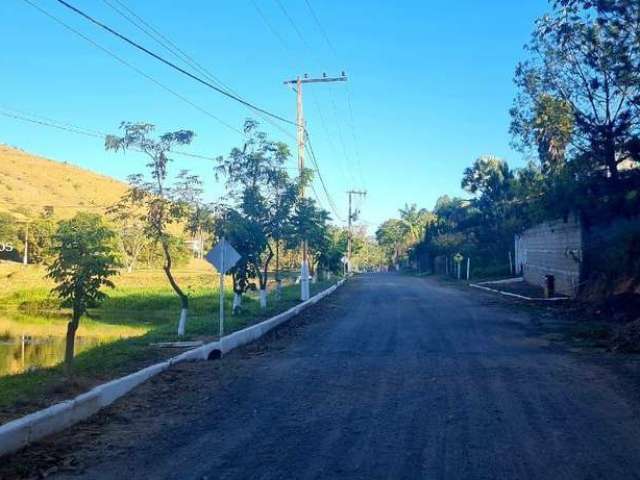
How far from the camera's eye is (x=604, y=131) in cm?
2380

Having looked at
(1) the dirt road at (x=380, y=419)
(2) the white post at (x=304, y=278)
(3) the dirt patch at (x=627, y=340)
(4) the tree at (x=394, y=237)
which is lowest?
(1) the dirt road at (x=380, y=419)

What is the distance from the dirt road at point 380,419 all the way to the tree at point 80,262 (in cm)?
200

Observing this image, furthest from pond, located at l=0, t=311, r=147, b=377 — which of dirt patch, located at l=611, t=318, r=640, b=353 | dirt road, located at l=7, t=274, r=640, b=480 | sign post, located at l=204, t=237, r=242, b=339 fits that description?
dirt patch, located at l=611, t=318, r=640, b=353

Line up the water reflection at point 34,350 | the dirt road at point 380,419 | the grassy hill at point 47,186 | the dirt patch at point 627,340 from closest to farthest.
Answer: the dirt road at point 380,419
the dirt patch at point 627,340
the water reflection at point 34,350
the grassy hill at point 47,186

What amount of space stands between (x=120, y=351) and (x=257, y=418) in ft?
24.1

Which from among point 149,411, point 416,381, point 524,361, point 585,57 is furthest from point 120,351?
point 585,57

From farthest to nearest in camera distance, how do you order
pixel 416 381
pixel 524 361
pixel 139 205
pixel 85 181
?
pixel 85 181
pixel 139 205
pixel 524 361
pixel 416 381

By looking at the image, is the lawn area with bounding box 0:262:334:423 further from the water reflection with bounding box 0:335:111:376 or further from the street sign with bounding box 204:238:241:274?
the street sign with bounding box 204:238:241:274

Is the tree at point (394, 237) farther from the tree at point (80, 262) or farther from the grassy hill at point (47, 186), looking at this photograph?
the tree at point (80, 262)

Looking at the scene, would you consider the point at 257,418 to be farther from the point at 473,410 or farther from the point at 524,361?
the point at 524,361

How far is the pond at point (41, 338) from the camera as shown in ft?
64.4

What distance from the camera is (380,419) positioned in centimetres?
821

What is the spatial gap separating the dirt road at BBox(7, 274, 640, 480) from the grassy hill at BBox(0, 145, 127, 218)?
153ft

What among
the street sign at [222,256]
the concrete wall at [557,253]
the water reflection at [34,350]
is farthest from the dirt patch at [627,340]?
the water reflection at [34,350]
